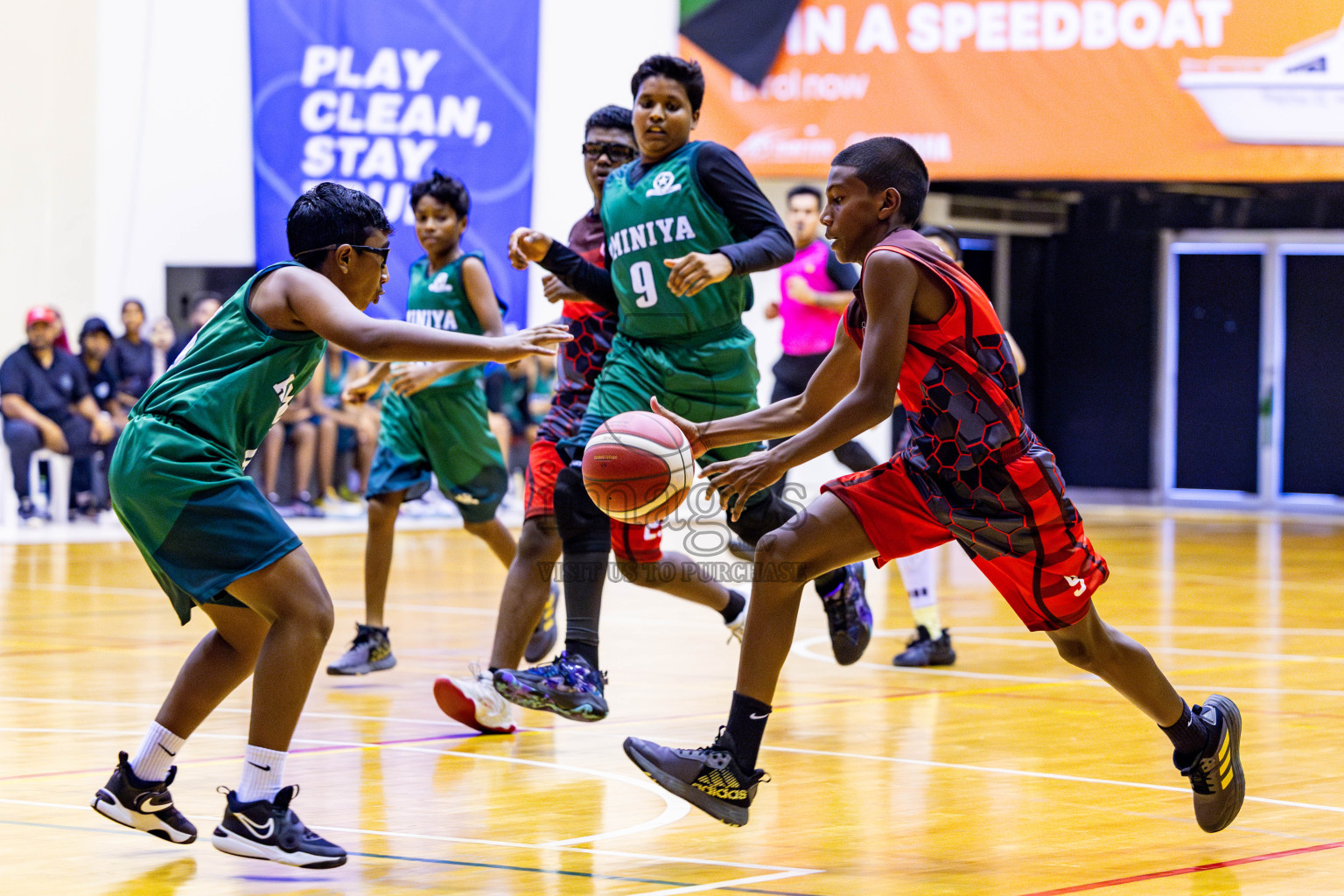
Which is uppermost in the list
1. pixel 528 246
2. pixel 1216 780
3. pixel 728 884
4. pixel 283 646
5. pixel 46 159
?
pixel 46 159

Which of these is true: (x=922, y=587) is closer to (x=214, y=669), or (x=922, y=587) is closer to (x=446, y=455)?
(x=446, y=455)

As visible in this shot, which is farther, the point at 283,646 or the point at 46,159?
the point at 46,159

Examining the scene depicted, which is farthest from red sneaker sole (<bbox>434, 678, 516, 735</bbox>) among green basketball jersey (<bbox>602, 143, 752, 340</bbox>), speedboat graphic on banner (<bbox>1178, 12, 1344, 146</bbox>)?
speedboat graphic on banner (<bbox>1178, 12, 1344, 146</bbox>)

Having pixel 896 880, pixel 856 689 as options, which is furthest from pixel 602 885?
pixel 856 689

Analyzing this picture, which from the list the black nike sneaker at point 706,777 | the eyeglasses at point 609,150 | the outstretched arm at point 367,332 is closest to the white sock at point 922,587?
the eyeglasses at point 609,150

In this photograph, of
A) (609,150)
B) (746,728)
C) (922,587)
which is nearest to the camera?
(746,728)

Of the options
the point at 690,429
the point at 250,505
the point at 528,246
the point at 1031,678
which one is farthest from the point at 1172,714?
the point at 1031,678

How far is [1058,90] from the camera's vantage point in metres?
13.6

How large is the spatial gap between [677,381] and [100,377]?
940cm

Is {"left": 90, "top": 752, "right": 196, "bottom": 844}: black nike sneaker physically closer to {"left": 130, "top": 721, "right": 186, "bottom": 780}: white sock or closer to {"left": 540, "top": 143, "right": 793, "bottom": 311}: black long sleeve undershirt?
{"left": 130, "top": 721, "right": 186, "bottom": 780}: white sock

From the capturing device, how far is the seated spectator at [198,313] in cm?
1332

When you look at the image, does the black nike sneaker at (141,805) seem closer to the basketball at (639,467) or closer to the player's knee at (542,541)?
the basketball at (639,467)

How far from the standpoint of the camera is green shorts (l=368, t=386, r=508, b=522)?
6750 mm

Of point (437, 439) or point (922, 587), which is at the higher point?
point (437, 439)
